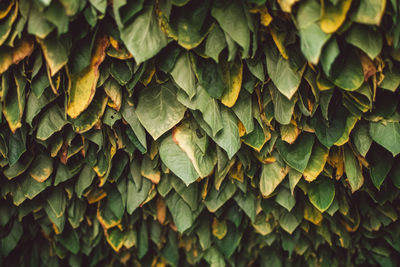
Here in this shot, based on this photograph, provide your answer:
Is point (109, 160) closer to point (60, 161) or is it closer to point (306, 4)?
point (60, 161)

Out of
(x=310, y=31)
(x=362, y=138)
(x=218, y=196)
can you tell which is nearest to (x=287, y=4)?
(x=310, y=31)

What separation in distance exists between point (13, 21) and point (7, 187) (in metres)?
0.68

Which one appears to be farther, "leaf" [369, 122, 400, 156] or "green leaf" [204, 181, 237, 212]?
"green leaf" [204, 181, 237, 212]

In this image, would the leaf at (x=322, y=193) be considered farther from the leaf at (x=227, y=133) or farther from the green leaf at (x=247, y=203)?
the leaf at (x=227, y=133)

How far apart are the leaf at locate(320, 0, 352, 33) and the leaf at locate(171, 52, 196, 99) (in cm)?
42

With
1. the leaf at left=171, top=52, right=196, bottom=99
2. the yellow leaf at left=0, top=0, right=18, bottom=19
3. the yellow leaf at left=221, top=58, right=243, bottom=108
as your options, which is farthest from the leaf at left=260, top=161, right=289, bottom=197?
the yellow leaf at left=0, top=0, right=18, bottom=19

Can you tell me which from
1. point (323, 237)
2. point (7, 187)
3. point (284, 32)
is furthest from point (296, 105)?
point (7, 187)

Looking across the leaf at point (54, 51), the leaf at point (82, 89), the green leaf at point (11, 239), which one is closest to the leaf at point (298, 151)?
the leaf at point (82, 89)

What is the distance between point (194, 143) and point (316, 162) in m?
0.44

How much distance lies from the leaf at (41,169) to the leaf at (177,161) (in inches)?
17.6

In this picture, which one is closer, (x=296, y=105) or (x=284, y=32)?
(x=284, y=32)

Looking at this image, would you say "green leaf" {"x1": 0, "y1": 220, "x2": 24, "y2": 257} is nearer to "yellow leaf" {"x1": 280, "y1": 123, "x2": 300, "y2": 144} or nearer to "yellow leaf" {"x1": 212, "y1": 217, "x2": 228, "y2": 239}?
"yellow leaf" {"x1": 212, "y1": 217, "x2": 228, "y2": 239}

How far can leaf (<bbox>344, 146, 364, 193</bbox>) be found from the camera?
1362mm

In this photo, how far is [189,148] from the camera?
130 centimetres
